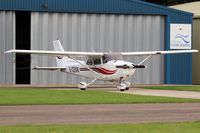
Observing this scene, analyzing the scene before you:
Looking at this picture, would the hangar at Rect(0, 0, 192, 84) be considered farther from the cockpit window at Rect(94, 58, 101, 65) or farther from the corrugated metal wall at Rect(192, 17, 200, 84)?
the cockpit window at Rect(94, 58, 101, 65)

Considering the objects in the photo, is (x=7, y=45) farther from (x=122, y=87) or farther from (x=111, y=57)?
(x=122, y=87)

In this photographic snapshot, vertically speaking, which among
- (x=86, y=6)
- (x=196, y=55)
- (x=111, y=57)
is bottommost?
(x=111, y=57)

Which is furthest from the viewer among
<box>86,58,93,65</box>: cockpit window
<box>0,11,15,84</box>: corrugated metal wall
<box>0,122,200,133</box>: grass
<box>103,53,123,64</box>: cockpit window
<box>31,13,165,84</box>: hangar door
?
<box>31,13,165,84</box>: hangar door

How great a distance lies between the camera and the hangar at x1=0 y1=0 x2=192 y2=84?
39969 millimetres

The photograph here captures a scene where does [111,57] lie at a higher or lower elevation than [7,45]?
lower

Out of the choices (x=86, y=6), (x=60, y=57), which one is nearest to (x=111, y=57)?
(x=60, y=57)

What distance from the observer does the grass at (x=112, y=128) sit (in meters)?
14.1

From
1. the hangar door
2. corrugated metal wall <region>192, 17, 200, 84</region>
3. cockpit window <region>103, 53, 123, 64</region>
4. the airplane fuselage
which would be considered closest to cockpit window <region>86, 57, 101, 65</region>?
the airplane fuselage

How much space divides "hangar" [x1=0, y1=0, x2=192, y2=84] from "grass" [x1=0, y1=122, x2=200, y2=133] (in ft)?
82.9

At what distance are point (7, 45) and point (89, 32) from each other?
583cm

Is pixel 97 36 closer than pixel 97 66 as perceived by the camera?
No

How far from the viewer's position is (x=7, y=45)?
39969 mm

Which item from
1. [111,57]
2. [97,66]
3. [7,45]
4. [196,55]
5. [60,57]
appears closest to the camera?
[111,57]

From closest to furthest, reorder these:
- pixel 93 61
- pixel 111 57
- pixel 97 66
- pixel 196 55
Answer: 1. pixel 111 57
2. pixel 97 66
3. pixel 93 61
4. pixel 196 55
